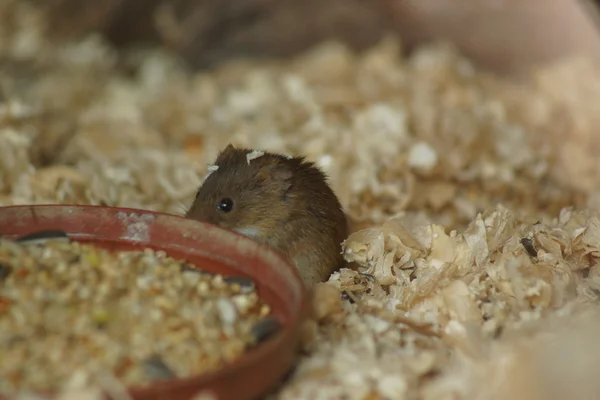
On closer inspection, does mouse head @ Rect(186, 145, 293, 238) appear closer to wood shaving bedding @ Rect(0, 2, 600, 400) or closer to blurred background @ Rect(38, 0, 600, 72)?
wood shaving bedding @ Rect(0, 2, 600, 400)

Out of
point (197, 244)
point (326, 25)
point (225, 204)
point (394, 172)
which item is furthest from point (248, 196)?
point (326, 25)

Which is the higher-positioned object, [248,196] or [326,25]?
[326,25]

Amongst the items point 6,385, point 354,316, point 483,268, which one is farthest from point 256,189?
point 6,385

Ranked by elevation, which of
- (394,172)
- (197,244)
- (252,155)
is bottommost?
(197,244)

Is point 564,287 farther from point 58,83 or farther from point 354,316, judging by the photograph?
point 58,83

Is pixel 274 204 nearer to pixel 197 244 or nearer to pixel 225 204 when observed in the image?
pixel 225 204

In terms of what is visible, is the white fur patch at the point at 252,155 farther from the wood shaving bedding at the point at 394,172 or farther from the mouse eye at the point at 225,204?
the wood shaving bedding at the point at 394,172

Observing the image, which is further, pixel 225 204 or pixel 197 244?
pixel 225 204
